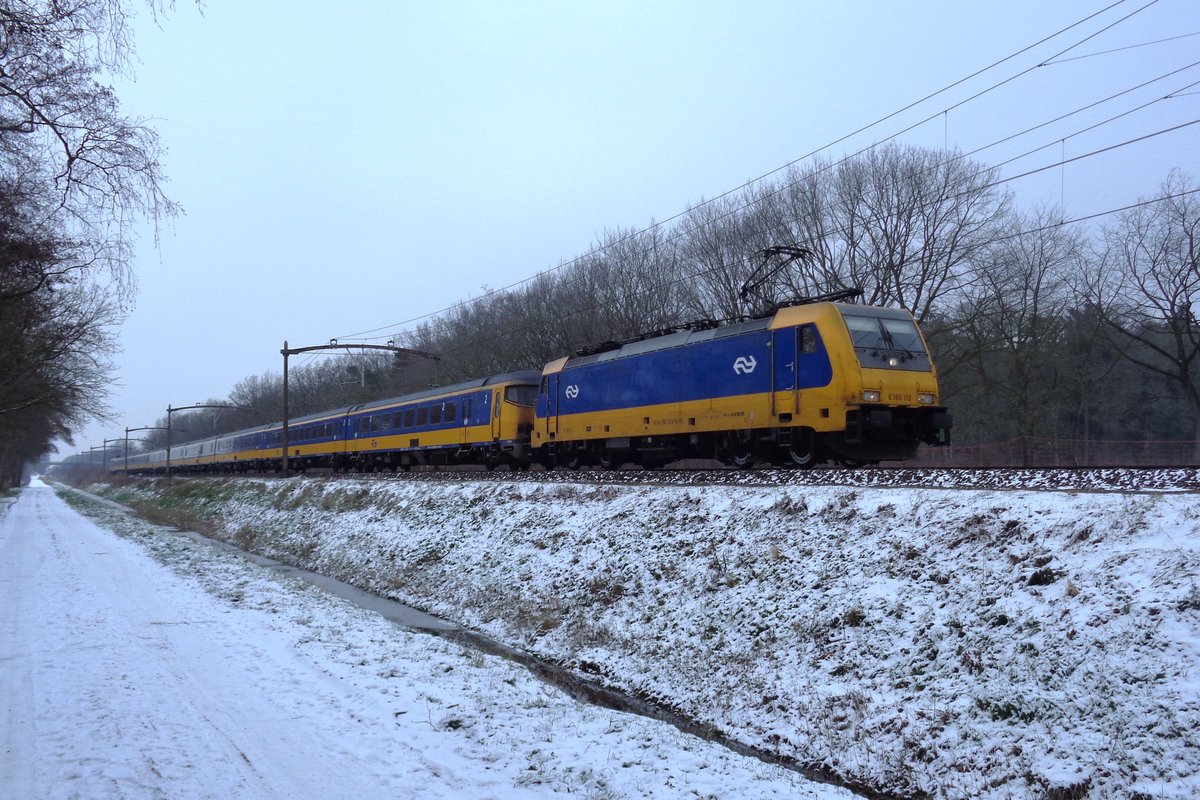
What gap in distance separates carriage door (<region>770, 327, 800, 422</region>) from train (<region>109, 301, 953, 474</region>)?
2cm

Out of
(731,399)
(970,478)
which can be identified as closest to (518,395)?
(731,399)

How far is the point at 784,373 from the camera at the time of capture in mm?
14977

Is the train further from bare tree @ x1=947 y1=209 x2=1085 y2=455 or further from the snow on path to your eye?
bare tree @ x1=947 y1=209 x2=1085 y2=455

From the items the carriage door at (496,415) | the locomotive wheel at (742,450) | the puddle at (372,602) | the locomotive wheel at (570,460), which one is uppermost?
the carriage door at (496,415)

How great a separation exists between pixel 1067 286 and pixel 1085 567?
3310 centimetres

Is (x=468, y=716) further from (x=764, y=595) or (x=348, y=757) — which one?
(x=764, y=595)

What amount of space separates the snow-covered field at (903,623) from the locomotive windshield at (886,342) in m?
3.81

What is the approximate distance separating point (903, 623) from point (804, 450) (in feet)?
25.5

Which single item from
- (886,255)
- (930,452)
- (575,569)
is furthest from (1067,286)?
(575,569)

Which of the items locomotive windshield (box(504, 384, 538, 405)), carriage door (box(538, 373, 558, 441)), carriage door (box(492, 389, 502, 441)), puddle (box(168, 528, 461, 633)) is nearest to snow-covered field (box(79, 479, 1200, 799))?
puddle (box(168, 528, 461, 633))

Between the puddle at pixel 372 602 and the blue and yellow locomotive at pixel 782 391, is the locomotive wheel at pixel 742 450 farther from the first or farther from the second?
the puddle at pixel 372 602

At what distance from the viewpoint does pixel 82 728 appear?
6.00 metres

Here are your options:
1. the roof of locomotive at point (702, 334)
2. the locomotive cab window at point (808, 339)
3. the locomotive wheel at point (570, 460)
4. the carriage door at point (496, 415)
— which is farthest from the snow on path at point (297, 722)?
the carriage door at point (496, 415)

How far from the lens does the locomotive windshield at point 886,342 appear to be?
1410 cm
